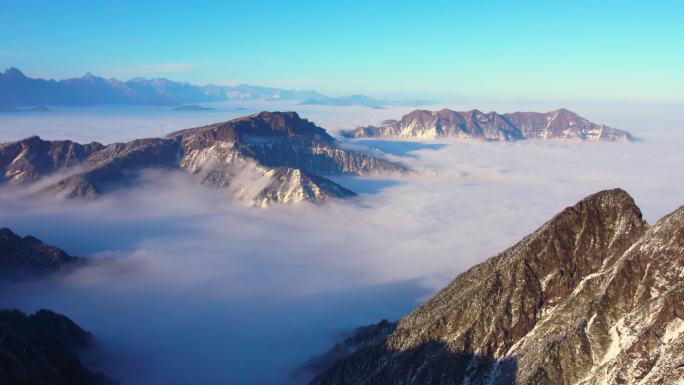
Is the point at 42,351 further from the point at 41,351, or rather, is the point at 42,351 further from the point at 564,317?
the point at 564,317

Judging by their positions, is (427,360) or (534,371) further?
(427,360)

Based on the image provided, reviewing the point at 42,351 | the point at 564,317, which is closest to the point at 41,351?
the point at 42,351

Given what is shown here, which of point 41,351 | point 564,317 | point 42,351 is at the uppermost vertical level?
point 564,317

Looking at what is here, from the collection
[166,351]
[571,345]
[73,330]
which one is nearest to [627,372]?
[571,345]

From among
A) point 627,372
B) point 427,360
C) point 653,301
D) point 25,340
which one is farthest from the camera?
point 25,340

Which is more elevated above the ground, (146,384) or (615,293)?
(615,293)

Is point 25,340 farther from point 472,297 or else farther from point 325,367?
point 472,297

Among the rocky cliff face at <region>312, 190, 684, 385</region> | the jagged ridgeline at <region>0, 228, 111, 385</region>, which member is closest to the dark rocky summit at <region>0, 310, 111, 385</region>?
the jagged ridgeline at <region>0, 228, 111, 385</region>
